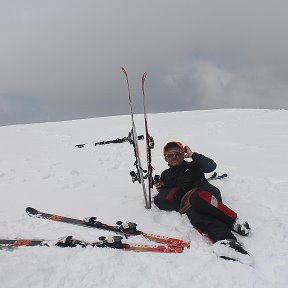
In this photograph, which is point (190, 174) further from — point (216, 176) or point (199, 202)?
point (216, 176)

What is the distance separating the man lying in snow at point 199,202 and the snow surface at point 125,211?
0.17m

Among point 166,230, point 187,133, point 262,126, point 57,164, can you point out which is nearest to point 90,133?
point 187,133

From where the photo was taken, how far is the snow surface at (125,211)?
3697 millimetres

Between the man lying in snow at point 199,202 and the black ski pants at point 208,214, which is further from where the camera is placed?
the black ski pants at point 208,214

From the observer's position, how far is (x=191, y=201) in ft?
16.9

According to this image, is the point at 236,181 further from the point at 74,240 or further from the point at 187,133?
the point at 187,133

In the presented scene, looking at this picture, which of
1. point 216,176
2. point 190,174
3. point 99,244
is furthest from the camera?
point 216,176

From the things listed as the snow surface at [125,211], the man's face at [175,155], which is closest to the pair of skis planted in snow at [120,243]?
the snow surface at [125,211]

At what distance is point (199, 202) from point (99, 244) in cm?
154

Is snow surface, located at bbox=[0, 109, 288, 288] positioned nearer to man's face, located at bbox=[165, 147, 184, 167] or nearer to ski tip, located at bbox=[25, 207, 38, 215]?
ski tip, located at bbox=[25, 207, 38, 215]

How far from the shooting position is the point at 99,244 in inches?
175

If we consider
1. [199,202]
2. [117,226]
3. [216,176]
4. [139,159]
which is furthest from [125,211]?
[216,176]

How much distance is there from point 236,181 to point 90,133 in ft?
35.0

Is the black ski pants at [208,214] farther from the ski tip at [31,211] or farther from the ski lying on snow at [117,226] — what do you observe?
the ski tip at [31,211]
